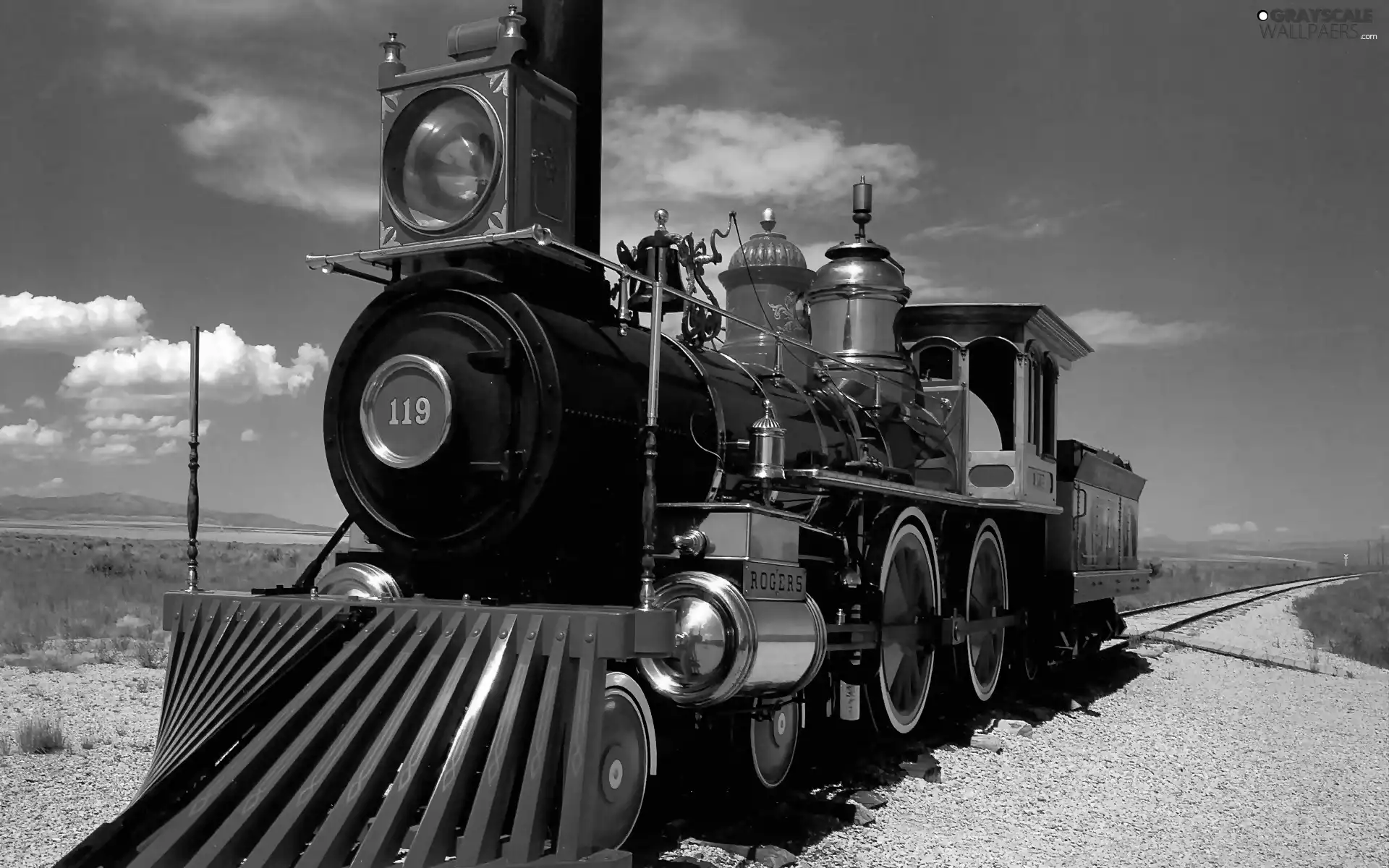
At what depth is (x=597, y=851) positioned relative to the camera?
3695 millimetres

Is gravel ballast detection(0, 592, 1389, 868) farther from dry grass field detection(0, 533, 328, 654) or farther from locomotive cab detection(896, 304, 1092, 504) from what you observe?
dry grass field detection(0, 533, 328, 654)

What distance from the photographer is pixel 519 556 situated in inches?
190

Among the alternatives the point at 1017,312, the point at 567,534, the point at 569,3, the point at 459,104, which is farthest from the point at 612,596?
the point at 1017,312

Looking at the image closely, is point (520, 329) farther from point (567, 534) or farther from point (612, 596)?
point (612, 596)

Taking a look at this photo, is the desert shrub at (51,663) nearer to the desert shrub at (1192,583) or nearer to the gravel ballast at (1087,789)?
the gravel ballast at (1087,789)

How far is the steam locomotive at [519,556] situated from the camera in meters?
3.80

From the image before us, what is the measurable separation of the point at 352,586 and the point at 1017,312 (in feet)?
19.5

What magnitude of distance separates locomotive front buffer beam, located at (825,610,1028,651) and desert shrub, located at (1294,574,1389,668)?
8959 millimetres

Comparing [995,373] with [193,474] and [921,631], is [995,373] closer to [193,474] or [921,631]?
[921,631]

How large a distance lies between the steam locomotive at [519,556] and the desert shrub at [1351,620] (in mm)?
11972

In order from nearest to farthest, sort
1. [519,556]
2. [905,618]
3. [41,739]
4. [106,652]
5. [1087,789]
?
[519,556] < [1087,789] < [41,739] < [905,618] < [106,652]

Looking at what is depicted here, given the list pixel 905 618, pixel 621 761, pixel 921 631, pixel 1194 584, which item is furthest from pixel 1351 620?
pixel 621 761

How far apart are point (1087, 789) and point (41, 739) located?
606cm

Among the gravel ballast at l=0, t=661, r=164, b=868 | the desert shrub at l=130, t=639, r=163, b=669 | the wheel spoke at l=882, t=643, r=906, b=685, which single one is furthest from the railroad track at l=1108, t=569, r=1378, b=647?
the gravel ballast at l=0, t=661, r=164, b=868
